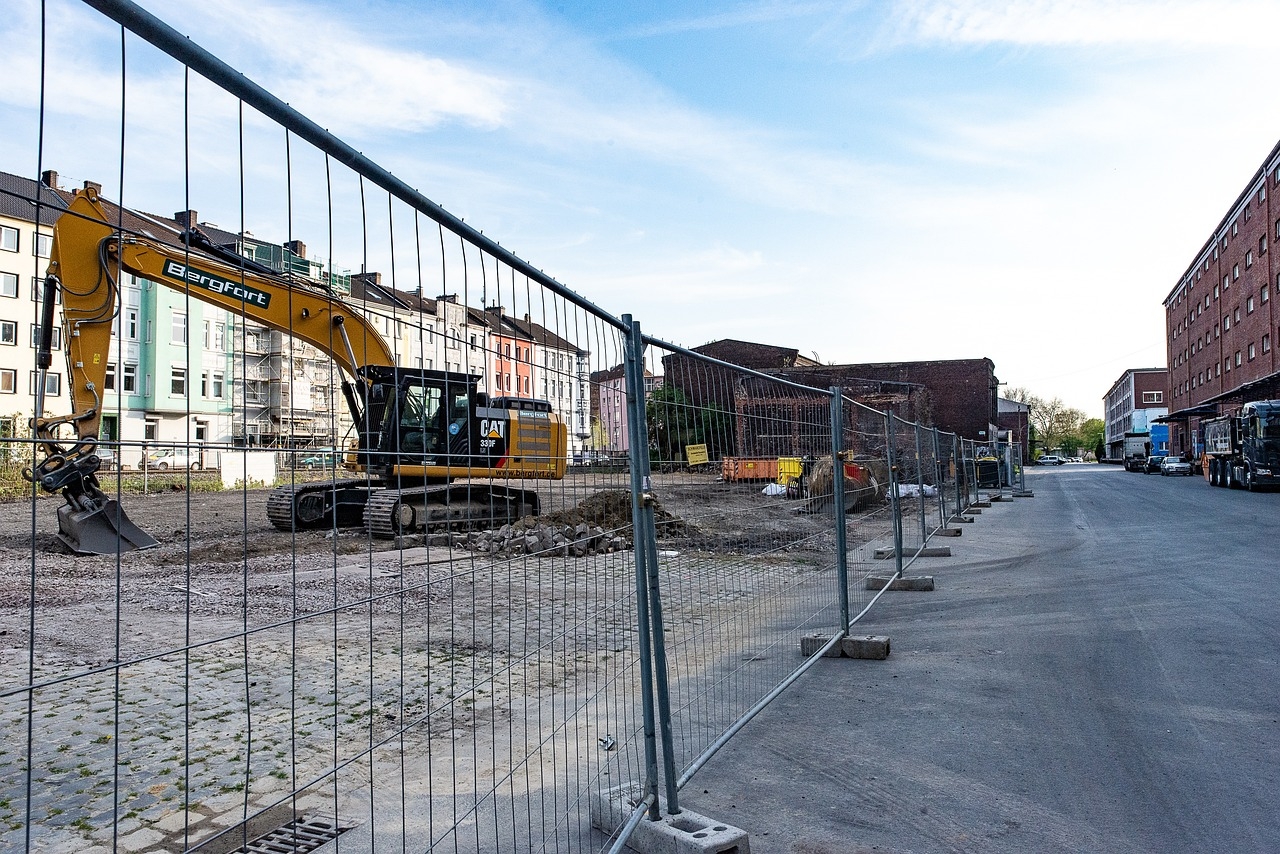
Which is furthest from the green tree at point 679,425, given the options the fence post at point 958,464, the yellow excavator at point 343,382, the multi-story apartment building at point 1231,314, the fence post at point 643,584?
the multi-story apartment building at point 1231,314

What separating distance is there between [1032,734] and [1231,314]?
58.0 meters

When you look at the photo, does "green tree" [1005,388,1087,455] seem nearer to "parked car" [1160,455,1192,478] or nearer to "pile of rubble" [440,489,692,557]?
"parked car" [1160,455,1192,478]

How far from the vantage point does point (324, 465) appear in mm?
2258

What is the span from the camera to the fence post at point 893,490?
9625 mm

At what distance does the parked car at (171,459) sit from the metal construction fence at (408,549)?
0.01 meters

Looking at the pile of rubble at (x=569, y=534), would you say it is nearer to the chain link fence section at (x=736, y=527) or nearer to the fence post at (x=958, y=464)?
the chain link fence section at (x=736, y=527)

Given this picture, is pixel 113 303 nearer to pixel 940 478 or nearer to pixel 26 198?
pixel 26 198

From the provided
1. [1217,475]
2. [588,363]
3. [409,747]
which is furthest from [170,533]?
[1217,475]

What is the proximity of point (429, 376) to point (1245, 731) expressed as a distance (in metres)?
4.67

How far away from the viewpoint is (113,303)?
6.17 feet

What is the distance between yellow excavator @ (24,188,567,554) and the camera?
190cm

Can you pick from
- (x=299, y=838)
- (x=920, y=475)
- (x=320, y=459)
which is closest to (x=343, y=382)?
(x=320, y=459)

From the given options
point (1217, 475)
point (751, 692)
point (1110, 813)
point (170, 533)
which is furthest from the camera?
point (1217, 475)

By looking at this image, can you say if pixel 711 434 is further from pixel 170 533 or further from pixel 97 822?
pixel 170 533
